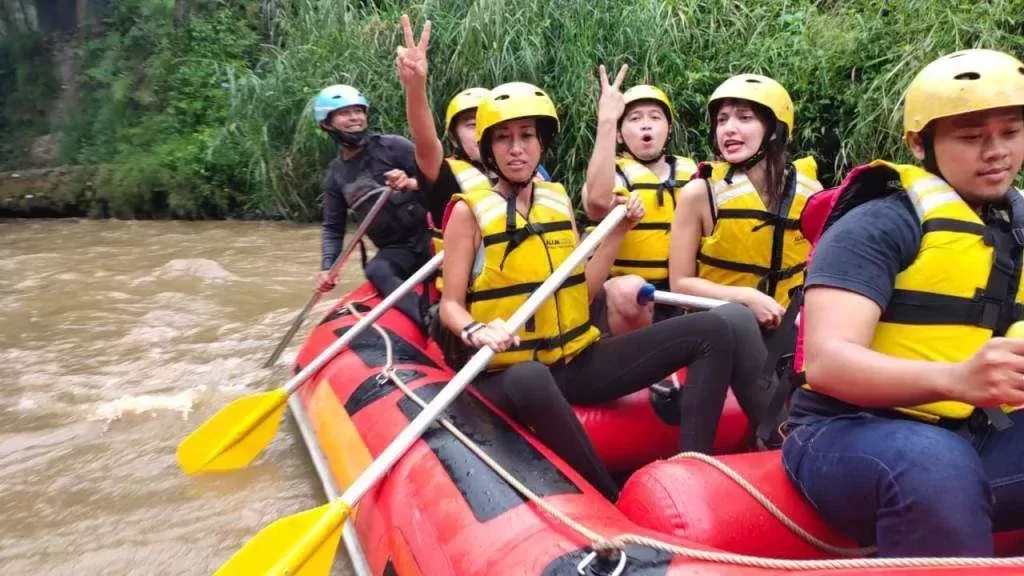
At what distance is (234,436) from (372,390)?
786 mm

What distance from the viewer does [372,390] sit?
2783 millimetres

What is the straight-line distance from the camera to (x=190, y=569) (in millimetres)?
2717

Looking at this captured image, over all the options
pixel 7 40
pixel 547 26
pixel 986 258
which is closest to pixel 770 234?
pixel 986 258

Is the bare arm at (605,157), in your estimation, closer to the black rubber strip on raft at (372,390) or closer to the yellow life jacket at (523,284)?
the yellow life jacket at (523,284)

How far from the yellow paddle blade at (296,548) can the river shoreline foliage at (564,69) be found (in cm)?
435

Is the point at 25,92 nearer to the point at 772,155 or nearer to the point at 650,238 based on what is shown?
the point at 650,238

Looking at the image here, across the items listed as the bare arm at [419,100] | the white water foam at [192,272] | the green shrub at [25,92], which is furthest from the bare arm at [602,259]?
the green shrub at [25,92]

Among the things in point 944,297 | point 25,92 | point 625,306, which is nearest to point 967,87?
point 944,297

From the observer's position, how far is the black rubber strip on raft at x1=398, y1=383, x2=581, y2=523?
185cm

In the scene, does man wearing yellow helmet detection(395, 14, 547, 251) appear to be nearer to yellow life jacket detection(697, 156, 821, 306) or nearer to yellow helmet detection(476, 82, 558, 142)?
yellow helmet detection(476, 82, 558, 142)

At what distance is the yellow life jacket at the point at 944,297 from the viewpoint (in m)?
1.40

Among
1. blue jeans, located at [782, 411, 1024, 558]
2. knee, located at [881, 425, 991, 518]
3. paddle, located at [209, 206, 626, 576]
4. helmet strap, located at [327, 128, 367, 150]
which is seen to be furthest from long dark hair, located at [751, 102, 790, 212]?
helmet strap, located at [327, 128, 367, 150]

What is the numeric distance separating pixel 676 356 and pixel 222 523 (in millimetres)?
1770

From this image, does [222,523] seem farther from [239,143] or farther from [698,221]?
[239,143]
